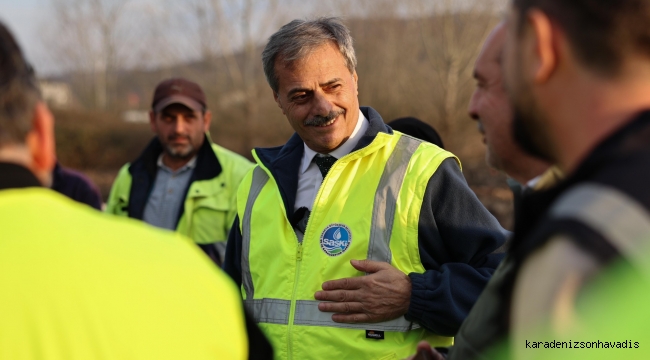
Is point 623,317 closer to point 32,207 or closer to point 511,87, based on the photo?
point 511,87

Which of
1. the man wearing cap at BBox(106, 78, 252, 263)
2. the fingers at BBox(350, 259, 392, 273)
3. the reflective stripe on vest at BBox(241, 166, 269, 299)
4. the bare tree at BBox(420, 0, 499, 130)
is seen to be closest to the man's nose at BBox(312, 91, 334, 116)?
the reflective stripe on vest at BBox(241, 166, 269, 299)

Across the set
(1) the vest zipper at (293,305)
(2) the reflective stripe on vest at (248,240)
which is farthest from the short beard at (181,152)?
(1) the vest zipper at (293,305)

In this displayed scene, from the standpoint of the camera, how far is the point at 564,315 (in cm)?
103

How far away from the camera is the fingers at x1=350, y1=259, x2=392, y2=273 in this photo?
2.58 meters

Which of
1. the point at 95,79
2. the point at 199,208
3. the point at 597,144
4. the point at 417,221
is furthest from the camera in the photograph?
the point at 95,79

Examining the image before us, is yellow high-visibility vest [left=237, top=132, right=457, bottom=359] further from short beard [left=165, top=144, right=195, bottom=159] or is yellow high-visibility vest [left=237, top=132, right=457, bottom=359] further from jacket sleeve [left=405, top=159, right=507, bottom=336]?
short beard [left=165, top=144, right=195, bottom=159]

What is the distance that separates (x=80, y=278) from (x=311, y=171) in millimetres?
1965

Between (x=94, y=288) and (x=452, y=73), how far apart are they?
23338mm

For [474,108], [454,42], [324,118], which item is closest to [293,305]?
[324,118]

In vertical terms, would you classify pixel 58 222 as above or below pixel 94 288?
above

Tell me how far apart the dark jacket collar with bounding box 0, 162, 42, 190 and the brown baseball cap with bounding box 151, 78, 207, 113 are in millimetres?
3778

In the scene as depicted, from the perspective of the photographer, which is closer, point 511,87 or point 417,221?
point 511,87

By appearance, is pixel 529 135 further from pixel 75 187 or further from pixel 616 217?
pixel 75 187

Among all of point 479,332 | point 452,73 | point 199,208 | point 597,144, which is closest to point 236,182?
point 199,208
